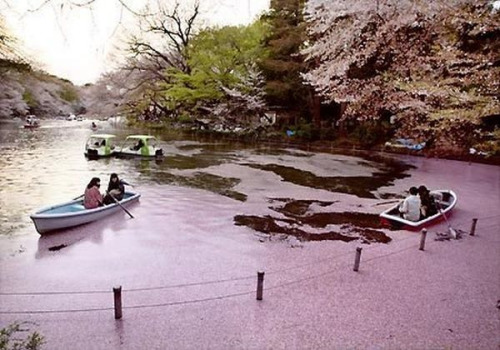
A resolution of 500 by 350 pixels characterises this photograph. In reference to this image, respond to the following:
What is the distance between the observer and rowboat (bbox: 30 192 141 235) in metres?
9.30

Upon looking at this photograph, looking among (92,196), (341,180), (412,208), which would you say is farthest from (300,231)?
(341,180)

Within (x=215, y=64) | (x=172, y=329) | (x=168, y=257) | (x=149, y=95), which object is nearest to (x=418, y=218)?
(x=168, y=257)

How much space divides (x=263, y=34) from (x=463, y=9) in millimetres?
29527

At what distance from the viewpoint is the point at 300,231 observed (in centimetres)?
1039

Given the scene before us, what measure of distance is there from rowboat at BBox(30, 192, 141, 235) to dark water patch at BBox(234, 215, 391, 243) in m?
3.57

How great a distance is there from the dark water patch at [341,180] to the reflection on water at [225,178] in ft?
0.13

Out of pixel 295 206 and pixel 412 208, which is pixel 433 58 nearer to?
pixel 412 208

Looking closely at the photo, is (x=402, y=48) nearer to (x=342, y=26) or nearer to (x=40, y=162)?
(x=342, y=26)

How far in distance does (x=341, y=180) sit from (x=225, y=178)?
520cm

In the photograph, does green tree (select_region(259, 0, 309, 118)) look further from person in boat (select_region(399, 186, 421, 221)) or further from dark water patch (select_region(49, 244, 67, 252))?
dark water patch (select_region(49, 244, 67, 252))

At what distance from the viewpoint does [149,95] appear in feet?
140

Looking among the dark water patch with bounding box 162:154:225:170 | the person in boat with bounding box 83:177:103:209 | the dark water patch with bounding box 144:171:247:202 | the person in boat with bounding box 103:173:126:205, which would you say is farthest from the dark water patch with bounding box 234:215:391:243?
the dark water patch with bounding box 162:154:225:170

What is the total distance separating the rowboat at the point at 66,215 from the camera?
9.30 meters

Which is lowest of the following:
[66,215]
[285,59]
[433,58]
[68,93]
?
[66,215]
